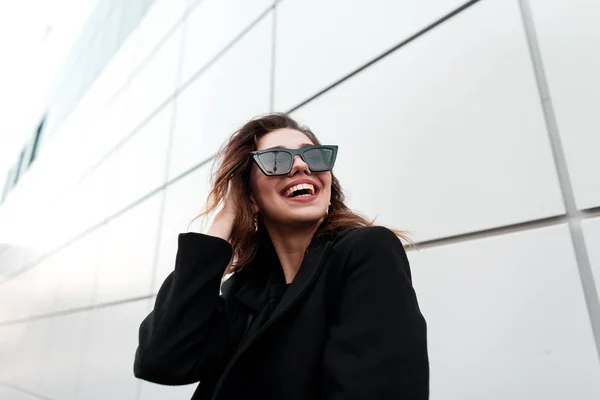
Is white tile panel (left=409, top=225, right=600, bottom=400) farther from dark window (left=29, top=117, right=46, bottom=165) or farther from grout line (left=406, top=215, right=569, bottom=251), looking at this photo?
dark window (left=29, top=117, right=46, bottom=165)

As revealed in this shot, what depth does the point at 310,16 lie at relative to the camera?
5.15 feet

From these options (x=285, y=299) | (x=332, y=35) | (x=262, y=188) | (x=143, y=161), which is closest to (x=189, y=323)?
(x=285, y=299)

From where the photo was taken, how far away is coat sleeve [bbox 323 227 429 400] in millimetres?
449

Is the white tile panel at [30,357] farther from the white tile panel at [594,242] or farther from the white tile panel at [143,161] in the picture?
the white tile panel at [594,242]

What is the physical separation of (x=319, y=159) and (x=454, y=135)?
0.45m

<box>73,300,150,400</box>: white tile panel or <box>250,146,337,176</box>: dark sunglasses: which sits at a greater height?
<box>250,146,337,176</box>: dark sunglasses

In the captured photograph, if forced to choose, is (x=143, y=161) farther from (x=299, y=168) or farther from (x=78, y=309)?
(x=299, y=168)

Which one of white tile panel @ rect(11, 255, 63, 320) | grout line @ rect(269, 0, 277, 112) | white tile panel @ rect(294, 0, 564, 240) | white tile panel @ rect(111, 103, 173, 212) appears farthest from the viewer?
white tile panel @ rect(11, 255, 63, 320)

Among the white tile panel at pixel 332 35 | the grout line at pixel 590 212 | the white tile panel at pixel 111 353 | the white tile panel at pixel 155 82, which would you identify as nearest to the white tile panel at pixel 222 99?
the white tile panel at pixel 332 35

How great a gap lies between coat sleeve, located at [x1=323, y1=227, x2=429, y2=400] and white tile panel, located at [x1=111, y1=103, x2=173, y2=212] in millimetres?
2119

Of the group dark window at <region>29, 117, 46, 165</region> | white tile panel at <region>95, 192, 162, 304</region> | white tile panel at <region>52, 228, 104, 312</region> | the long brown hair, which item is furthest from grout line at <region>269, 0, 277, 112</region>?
dark window at <region>29, 117, 46, 165</region>

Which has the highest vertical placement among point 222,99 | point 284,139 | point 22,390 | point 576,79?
point 222,99

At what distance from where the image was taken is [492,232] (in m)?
0.84

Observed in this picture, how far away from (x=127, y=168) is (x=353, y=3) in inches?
92.7
